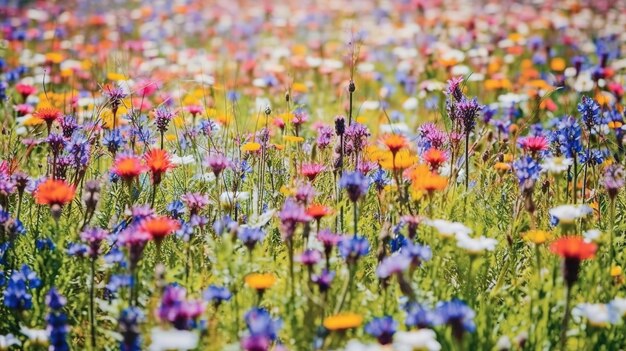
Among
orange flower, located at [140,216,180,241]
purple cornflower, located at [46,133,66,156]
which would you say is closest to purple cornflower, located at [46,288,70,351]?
orange flower, located at [140,216,180,241]

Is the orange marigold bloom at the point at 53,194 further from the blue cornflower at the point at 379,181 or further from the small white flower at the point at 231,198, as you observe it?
the blue cornflower at the point at 379,181

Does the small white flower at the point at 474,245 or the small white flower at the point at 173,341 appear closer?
the small white flower at the point at 173,341

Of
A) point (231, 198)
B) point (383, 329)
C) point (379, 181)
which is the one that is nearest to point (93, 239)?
point (231, 198)

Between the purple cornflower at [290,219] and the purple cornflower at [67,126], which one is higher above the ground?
the purple cornflower at [67,126]

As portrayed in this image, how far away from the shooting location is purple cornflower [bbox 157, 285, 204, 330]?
1571 millimetres

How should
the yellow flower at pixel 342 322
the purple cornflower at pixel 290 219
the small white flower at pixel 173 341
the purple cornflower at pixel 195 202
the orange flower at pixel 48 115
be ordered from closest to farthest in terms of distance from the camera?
the small white flower at pixel 173 341 → the yellow flower at pixel 342 322 → the purple cornflower at pixel 290 219 → the purple cornflower at pixel 195 202 → the orange flower at pixel 48 115

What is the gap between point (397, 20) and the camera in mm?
8125

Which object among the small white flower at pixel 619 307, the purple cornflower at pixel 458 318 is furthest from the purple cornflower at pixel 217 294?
the small white flower at pixel 619 307

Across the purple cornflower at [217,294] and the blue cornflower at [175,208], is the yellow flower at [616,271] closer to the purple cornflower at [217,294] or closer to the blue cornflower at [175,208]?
the purple cornflower at [217,294]

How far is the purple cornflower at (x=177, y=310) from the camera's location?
1.57m

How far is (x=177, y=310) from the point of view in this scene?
5.19ft

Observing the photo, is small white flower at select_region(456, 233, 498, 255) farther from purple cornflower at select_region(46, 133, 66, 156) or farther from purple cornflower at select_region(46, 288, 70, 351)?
purple cornflower at select_region(46, 133, 66, 156)

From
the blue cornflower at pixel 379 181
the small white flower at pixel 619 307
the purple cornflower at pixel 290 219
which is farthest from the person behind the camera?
the blue cornflower at pixel 379 181

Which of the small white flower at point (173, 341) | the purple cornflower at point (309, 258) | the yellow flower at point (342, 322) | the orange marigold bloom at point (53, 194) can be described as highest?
the orange marigold bloom at point (53, 194)
